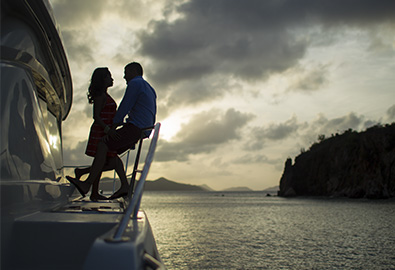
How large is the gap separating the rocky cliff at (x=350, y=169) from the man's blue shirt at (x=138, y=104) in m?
74.2

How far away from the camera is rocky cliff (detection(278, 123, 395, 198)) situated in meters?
68.3

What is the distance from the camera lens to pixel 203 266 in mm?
13016

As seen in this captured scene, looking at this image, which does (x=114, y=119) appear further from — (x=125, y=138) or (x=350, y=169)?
(x=350, y=169)

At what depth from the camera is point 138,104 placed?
367cm

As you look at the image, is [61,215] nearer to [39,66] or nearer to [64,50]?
[39,66]

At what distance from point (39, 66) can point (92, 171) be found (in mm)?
1307

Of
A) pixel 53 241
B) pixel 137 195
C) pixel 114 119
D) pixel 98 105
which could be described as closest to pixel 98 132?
pixel 98 105

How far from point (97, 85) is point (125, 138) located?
2.95 ft

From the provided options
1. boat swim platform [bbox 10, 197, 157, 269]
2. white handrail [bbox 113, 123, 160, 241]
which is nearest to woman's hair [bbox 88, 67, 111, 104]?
white handrail [bbox 113, 123, 160, 241]

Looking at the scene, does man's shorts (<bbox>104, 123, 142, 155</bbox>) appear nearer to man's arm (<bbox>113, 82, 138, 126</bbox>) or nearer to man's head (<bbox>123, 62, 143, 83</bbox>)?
man's arm (<bbox>113, 82, 138, 126</bbox>)

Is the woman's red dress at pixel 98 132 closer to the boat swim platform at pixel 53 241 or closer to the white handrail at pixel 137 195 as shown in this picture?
the white handrail at pixel 137 195

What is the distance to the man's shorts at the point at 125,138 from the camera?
3646 millimetres

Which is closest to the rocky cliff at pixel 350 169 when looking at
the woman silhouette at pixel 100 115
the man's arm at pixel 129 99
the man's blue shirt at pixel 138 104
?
the woman silhouette at pixel 100 115

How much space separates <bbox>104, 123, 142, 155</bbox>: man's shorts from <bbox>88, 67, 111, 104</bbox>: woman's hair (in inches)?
26.6
